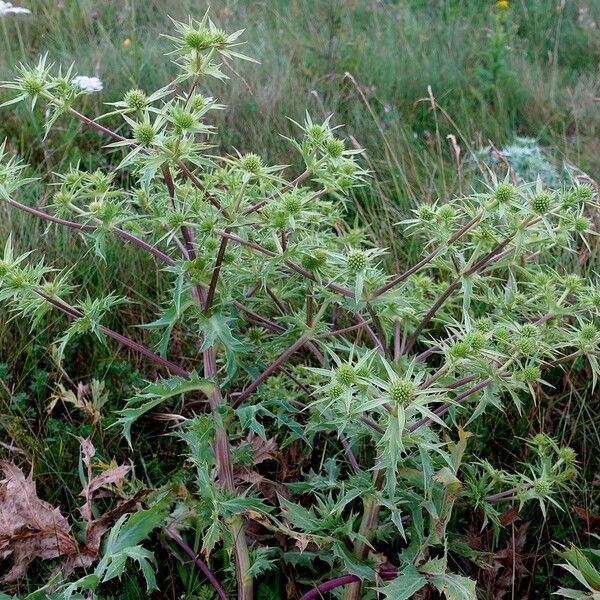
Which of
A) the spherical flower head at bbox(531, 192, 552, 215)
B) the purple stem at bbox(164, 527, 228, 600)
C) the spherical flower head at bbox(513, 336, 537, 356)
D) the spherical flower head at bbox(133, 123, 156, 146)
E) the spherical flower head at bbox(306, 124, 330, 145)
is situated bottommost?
the purple stem at bbox(164, 527, 228, 600)

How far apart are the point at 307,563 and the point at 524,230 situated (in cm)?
102

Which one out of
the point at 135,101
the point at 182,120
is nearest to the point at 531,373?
the point at 182,120

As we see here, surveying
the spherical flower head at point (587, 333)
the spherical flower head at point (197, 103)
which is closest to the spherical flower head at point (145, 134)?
the spherical flower head at point (197, 103)

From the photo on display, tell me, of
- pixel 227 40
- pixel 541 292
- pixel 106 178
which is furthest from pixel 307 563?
pixel 227 40

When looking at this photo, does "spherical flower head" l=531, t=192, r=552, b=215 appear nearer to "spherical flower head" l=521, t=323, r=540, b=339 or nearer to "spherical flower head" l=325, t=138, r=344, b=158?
"spherical flower head" l=521, t=323, r=540, b=339

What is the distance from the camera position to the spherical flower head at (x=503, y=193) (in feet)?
5.51

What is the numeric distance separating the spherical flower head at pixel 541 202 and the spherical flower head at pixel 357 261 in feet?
1.23

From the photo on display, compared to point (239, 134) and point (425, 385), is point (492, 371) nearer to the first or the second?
point (425, 385)

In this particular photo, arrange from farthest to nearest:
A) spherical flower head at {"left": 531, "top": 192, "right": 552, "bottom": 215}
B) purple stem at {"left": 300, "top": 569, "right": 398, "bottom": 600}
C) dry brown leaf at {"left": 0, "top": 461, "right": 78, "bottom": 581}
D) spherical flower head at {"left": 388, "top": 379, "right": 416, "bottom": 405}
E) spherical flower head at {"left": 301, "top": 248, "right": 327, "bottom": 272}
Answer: dry brown leaf at {"left": 0, "top": 461, "right": 78, "bottom": 581}, purple stem at {"left": 300, "top": 569, "right": 398, "bottom": 600}, spherical flower head at {"left": 301, "top": 248, "right": 327, "bottom": 272}, spherical flower head at {"left": 531, "top": 192, "right": 552, "bottom": 215}, spherical flower head at {"left": 388, "top": 379, "right": 416, "bottom": 405}

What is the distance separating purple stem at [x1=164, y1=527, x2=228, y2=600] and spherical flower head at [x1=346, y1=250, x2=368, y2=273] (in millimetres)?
890

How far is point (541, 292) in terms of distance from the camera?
6.59 ft

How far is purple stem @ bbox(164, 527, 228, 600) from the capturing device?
6.63 ft

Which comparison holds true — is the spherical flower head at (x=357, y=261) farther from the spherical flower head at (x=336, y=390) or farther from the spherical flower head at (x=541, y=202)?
the spherical flower head at (x=541, y=202)

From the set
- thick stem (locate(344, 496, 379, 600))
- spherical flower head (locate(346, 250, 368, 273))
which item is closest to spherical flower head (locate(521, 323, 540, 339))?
spherical flower head (locate(346, 250, 368, 273))
